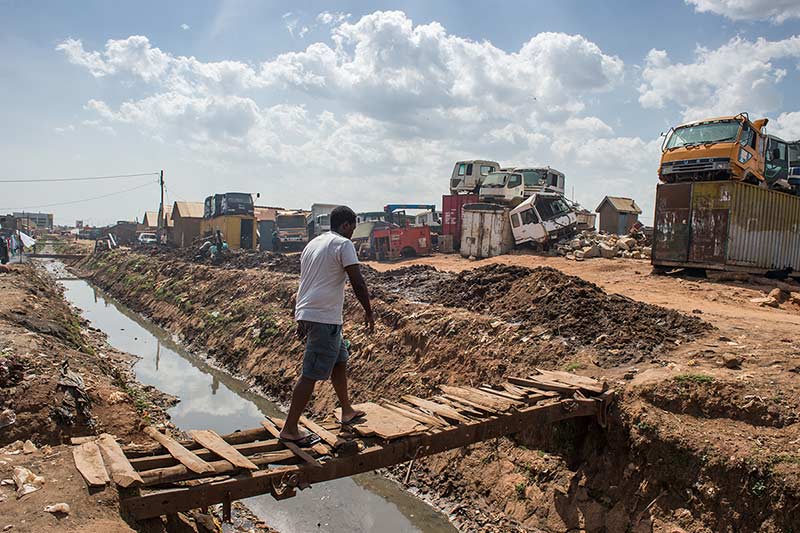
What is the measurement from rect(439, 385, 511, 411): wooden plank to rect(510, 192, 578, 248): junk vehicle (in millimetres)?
16466

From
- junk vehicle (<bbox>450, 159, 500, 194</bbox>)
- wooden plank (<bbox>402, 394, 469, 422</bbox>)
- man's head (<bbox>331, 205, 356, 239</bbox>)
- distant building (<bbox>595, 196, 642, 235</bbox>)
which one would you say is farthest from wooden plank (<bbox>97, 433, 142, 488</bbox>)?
distant building (<bbox>595, 196, 642, 235</bbox>)

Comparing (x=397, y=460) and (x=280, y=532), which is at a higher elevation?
(x=397, y=460)

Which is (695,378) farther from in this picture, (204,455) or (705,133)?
(705,133)

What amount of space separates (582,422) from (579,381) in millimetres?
461

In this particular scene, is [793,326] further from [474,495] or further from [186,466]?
[186,466]

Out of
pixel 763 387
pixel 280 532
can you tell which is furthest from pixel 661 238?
pixel 280 532

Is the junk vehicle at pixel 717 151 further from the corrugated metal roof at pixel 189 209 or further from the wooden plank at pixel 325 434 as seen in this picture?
the corrugated metal roof at pixel 189 209

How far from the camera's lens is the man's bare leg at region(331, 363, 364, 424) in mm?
4539

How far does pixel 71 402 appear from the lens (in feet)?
19.3

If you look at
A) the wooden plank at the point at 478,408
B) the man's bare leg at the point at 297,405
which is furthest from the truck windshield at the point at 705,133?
the man's bare leg at the point at 297,405

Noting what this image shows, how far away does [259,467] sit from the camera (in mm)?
3930

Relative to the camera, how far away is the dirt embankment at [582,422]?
4922mm

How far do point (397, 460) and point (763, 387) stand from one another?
3971 mm

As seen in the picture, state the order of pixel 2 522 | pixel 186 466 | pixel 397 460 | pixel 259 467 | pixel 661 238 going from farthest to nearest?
pixel 661 238
pixel 397 460
pixel 259 467
pixel 186 466
pixel 2 522
